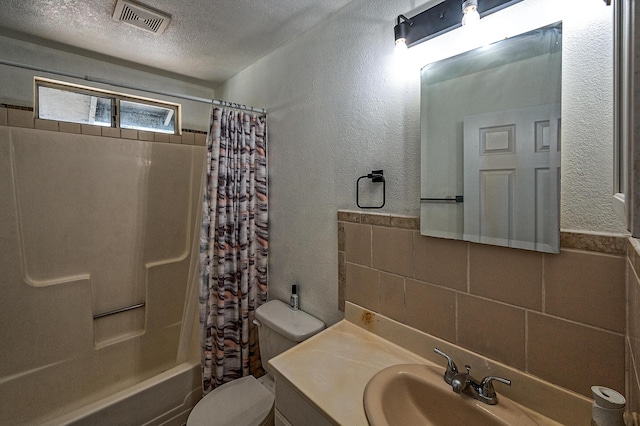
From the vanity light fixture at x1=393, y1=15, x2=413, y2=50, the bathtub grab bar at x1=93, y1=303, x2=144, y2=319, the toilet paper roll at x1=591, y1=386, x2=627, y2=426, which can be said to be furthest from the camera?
the bathtub grab bar at x1=93, y1=303, x2=144, y2=319

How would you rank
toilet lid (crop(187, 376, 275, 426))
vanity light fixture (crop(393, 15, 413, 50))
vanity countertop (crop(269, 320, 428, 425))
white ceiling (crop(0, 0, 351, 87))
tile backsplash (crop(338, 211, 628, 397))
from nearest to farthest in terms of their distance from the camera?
tile backsplash (crop(338, 211, 628, 397)) < vanity countertop (crop(269, 320, 428, 425)) < vanity light fixture (crop(393, 15, 413, 50)) < toilet lid (crop(187, 376, 275, 426)) < white ceiling (crop(0, 0, 351, 87))

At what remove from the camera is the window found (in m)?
1.86

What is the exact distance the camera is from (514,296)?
0.86 m

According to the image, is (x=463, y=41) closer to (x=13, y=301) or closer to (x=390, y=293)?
(x=390, y=293)

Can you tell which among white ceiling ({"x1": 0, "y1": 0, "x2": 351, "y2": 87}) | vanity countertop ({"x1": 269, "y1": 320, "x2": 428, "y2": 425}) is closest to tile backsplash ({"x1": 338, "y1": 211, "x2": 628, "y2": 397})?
vanity countertop ({"x1": 269, "y1": 320, "x2": 428, "y2": 425})

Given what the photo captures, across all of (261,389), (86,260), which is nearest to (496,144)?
(261,389)

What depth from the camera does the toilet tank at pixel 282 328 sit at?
1.41m

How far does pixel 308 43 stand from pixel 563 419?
1886mm

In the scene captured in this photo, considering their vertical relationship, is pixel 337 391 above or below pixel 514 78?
below

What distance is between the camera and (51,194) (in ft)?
5.53

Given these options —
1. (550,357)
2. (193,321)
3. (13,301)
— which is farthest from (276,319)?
(13,301)

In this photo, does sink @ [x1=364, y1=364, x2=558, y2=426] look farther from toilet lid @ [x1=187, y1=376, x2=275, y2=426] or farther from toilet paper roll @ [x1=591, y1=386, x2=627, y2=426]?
toilet lid @ [x1=187, y1=376, x2=275, y2=426]

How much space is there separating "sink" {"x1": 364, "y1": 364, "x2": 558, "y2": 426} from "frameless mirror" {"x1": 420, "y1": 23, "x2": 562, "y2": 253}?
47 cm

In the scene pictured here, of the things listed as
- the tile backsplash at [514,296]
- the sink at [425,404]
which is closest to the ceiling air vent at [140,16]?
the tile backsplash at [514,296]
